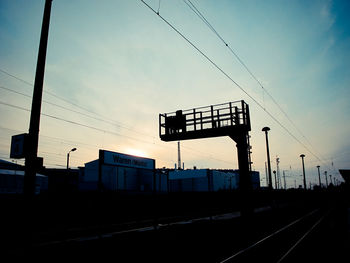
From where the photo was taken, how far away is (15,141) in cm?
625

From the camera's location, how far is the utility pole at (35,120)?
19.2 feet

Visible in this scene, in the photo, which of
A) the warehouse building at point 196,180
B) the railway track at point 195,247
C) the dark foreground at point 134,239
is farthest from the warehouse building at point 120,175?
the warehouse building at point 196,180

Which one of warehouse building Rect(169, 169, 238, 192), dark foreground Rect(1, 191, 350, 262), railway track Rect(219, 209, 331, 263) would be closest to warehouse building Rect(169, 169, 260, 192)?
warehouse building Rect(169, 169, 238, 192)

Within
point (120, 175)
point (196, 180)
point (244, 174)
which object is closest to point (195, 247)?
point (244, 174)

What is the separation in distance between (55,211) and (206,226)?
9.85 metres

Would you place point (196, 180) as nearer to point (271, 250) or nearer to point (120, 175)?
point (120, 175)

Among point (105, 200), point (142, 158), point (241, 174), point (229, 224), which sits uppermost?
point (142, 158)

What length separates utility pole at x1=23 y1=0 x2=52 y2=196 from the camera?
584 centimetres

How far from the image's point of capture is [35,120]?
6105mm

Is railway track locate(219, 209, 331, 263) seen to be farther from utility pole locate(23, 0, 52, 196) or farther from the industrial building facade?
the industrial building facade

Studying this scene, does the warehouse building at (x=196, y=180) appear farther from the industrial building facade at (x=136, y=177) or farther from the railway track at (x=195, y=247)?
the railway track at (x=195, y=247)

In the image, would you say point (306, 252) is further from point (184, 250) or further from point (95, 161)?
point (95, 161)

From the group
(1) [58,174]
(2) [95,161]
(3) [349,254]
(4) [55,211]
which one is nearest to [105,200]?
(4) [55,211]

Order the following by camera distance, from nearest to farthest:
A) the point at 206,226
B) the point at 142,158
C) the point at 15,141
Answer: the point at 15,141
the point at 206,226
the point at 142,158
